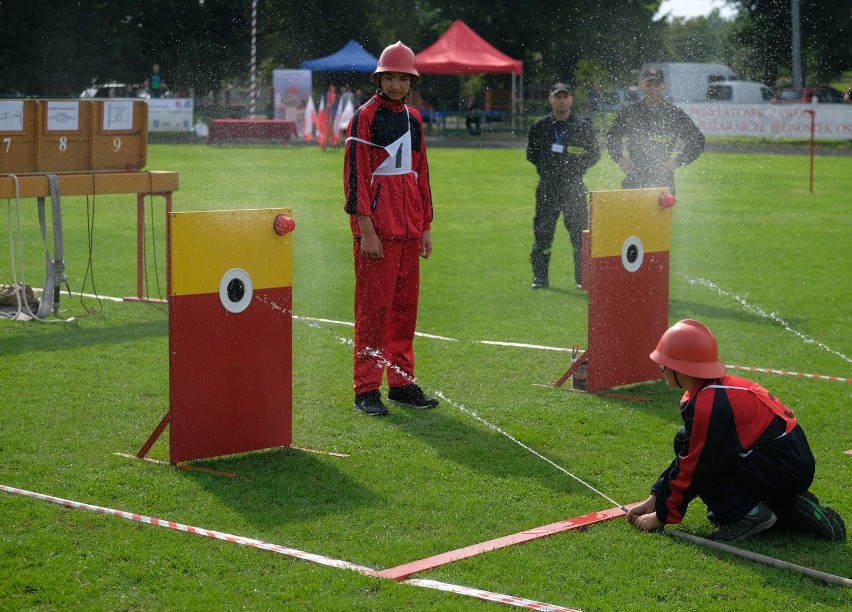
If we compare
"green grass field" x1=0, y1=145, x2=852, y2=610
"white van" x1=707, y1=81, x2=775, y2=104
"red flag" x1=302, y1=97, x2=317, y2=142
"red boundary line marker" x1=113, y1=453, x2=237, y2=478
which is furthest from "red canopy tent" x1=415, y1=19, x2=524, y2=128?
"red boundary line marker" x1=113, y1=453, x2=237, y2=478

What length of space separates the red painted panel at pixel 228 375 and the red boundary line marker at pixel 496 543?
1534mm

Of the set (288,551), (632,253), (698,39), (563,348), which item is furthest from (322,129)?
(698,39)

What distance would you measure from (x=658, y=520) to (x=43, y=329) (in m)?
5.60

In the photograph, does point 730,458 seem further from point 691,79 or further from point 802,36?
point 802,36

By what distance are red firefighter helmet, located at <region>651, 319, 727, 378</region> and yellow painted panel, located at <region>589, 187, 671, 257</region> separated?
2275mm

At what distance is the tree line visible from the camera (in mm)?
43375

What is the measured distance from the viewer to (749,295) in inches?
435

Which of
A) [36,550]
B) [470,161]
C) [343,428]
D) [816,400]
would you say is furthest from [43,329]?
[470,161]

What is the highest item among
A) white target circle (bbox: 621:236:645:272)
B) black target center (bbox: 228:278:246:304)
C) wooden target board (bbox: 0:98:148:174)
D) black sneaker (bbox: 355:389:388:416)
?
wooden target board (bbox: 0:98:148:174)

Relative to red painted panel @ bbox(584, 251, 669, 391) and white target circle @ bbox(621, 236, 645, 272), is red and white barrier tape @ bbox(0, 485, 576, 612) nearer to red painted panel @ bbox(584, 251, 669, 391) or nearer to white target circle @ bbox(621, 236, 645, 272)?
red painted panel @ bbox(584, 251, 669, 391)

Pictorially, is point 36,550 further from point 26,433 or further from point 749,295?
point 749,295

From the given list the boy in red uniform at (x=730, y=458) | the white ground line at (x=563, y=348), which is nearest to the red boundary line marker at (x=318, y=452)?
the boy in red uniform at (x=730, y=458)

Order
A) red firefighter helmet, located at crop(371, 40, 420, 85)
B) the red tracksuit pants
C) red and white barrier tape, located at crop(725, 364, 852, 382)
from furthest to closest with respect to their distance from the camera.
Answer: red and white barrier tape, located at crop(725, 364, 852, 382), the red tracksuit pants, red firefighter helmet, located at crop(371, 40, 420, 85)

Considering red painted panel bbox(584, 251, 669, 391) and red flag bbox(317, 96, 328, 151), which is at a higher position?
red flag bbox(317, 96, 328, 151)
